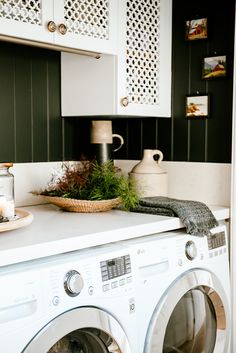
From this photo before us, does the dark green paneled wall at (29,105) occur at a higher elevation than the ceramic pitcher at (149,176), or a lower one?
higher

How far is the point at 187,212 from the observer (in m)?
2.33

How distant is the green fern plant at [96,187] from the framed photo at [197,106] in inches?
21.8

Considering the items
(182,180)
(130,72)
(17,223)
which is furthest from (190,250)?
(130,72)

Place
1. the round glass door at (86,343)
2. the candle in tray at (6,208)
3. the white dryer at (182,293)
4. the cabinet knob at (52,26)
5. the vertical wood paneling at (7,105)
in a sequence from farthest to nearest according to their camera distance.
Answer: the vertical wood paneling at (7,105), the cabinet knob at (52,26), the white dryer at (182,293), the candle in tray at (6,208), the round glass door at (86,343)

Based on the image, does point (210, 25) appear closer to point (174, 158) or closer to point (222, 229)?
point (174, 158)

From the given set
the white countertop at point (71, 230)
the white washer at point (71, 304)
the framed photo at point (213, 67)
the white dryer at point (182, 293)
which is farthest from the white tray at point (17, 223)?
the framed photo at point (213, 67)

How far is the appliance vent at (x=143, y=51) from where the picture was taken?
2637 millimetres

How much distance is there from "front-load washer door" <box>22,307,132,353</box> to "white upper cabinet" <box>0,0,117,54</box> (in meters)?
1.14

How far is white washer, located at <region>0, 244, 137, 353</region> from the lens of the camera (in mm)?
1589

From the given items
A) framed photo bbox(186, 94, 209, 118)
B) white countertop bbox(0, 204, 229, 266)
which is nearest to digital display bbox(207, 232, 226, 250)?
white countertop bbox(0, 204, 229, 266)

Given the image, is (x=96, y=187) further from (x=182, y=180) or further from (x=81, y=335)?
(x=81, y=335)

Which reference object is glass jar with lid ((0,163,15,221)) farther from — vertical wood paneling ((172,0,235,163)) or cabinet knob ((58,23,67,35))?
A: vertical wood paneling ((172,0,235,163))

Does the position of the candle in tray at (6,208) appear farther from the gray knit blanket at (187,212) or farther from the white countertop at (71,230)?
the gray knit blanket at (187,212)

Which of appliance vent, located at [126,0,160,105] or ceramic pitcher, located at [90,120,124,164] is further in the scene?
ceramic pitcher, located at [90,120,124,164]
